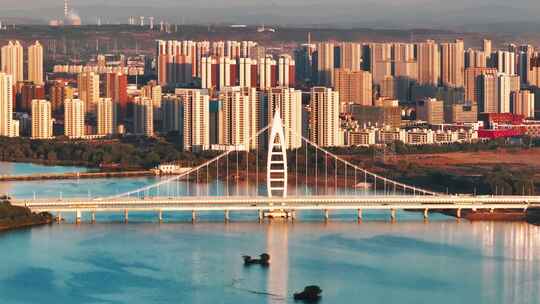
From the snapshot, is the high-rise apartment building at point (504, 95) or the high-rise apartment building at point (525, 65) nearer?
the high-rise apartment building at point (504, 95)

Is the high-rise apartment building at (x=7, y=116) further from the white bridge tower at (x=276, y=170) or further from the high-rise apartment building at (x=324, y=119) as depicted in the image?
the white bridge tower at (x=276, y=170)

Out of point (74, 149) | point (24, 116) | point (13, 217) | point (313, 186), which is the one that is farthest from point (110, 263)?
point (24, 116)

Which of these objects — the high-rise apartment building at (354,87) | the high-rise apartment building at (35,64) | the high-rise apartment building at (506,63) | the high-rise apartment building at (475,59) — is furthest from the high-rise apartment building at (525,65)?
the high-rise apartment building at (35,64)

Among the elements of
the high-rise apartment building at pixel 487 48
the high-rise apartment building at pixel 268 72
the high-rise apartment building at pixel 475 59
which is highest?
the high-rise apartment building at pixel 487 48

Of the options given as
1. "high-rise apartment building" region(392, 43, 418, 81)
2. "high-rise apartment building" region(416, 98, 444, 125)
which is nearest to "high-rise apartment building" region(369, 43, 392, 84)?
"high-rise apartment building" region(392, 43, 418, 81)

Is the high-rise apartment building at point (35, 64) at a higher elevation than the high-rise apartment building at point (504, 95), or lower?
higher

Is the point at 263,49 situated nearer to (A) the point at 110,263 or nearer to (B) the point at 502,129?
(B) the point at 502,129
